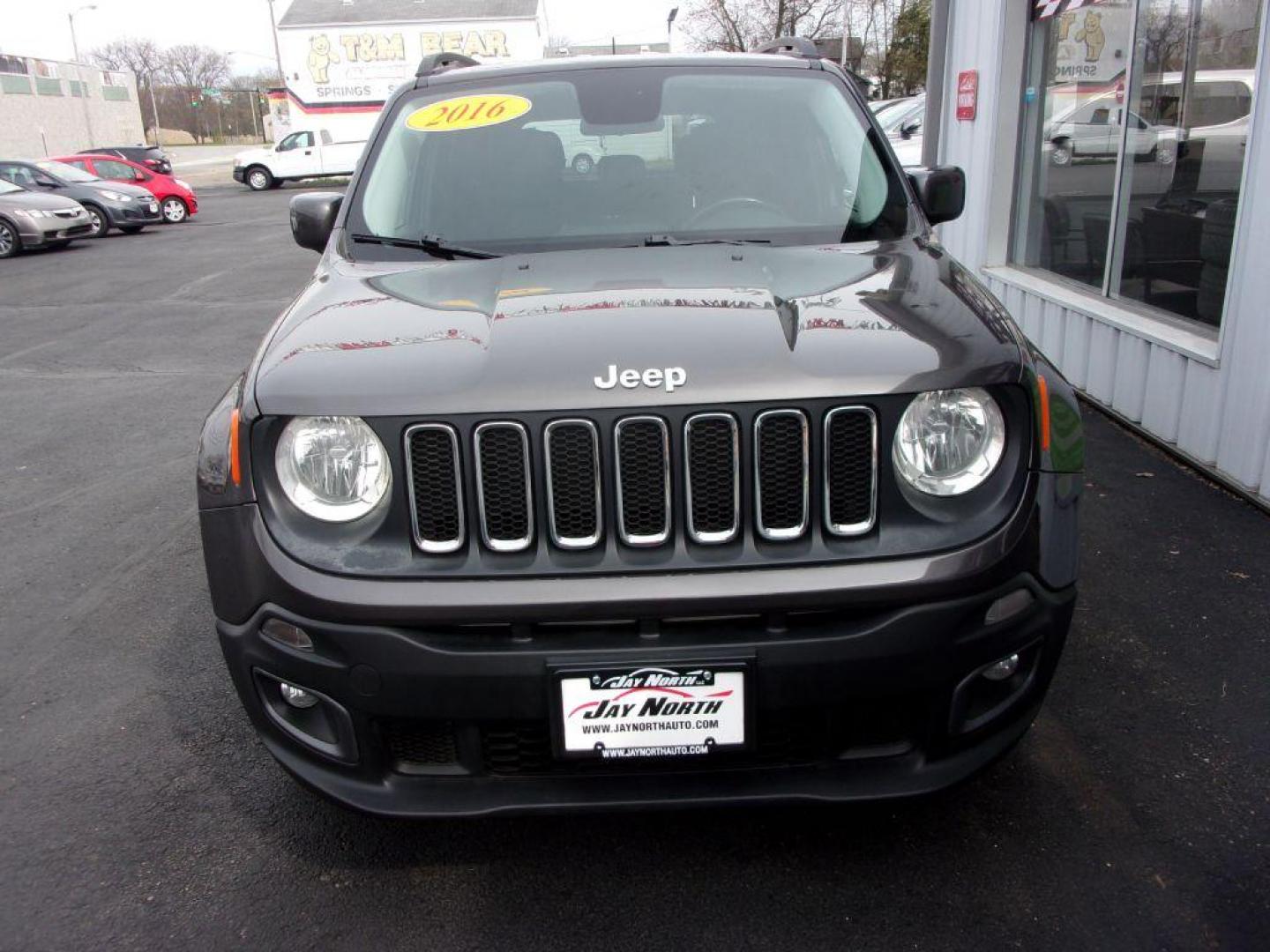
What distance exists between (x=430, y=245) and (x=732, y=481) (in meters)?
1.47

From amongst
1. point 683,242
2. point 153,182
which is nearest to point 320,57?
point 153,182

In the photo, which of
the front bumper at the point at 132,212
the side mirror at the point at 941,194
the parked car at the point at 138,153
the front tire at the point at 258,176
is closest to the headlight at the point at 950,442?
the side mirror at the point at 941,194

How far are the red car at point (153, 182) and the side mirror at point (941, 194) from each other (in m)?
22.7

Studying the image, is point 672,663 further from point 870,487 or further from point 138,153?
point 138,153

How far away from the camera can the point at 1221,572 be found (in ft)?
13.5

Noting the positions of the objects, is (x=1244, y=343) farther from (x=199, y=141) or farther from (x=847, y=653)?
(x=199, y=141)

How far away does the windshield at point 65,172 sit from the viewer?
68.8 ft

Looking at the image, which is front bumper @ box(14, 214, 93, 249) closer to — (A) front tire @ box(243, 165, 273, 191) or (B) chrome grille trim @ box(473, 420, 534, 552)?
(A) front tire @ box(243, 165, 273, 191)

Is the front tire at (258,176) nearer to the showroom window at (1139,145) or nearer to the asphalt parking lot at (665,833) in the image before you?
the showroom window at (1139,145)

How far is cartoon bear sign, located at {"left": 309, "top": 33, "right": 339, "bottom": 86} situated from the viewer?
1502 inches

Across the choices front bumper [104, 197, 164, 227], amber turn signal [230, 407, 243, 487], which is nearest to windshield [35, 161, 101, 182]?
front bumper [104, 197, 164, 227]

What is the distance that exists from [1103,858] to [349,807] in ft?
5.59

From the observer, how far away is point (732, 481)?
214 centimetres

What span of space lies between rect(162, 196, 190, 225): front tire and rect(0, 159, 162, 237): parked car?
1529 mm
